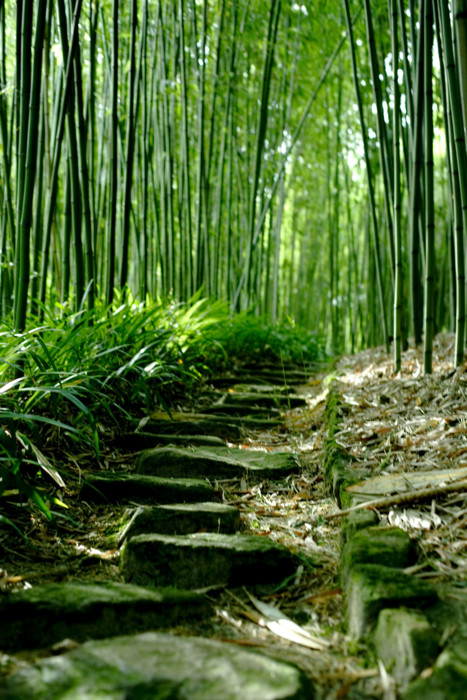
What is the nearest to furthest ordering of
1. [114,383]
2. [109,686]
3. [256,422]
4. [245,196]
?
[109,686] < [114,383] < [256,422] < [245,196]

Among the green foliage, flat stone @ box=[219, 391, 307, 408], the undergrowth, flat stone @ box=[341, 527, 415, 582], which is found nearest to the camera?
flat stone @ box=[341, 527, 415, 582]

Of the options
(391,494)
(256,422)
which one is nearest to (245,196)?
(256,422)

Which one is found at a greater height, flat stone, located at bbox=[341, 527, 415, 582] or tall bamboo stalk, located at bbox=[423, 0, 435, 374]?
tall bamboo stalk, located at bbox=[423, 0, 435, 374]

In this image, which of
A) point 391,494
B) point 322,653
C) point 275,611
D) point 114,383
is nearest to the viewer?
point 322,653

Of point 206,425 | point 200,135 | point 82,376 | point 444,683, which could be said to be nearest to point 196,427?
point 206,425

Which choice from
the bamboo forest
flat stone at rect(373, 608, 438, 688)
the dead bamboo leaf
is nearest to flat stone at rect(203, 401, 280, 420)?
the bamboo forest

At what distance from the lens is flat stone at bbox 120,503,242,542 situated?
1.02 metres

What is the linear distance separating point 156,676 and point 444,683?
292 mm

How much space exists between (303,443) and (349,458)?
448 millimetres

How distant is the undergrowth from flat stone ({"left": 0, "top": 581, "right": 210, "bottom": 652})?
0.73 ft

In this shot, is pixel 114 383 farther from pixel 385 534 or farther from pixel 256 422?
pixel 385 534

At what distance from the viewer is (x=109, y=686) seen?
1.76 feet

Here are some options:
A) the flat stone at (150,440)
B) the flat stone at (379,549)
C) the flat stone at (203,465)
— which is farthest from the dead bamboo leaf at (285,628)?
the flat stone at (150,440)

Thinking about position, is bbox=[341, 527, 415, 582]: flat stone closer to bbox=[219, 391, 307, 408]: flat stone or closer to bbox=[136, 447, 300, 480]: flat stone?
bbox=[136, 447, 300, 480]: flat stone
